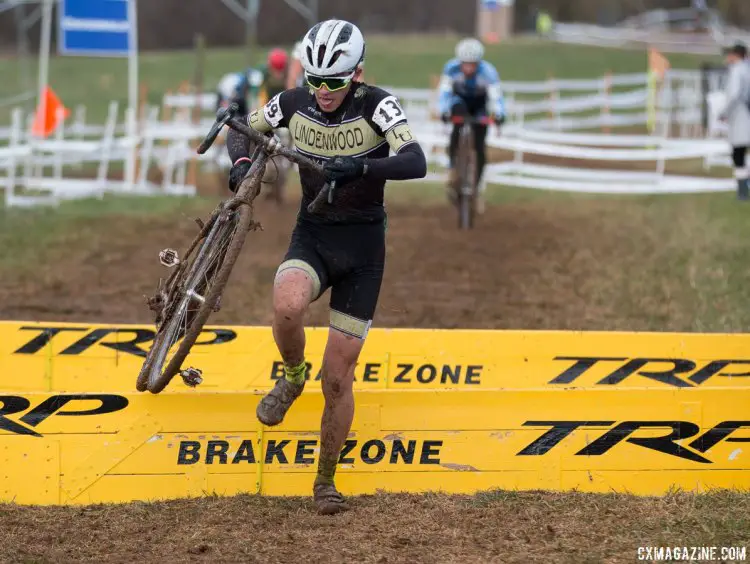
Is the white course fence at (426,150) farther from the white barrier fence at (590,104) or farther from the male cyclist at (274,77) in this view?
the male cyclist at (274,77)

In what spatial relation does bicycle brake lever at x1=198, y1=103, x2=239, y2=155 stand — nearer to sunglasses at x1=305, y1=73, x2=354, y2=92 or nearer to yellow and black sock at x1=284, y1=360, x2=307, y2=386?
sunglasses at x1=305, y1=73, x2=354, y2=92

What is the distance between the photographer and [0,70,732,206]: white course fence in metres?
20.5

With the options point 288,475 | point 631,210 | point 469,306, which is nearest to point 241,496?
point 288,475

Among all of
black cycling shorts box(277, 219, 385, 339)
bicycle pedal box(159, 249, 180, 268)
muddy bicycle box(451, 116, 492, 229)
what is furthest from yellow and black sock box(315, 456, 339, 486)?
muddy bicycle box(451, 116, 492, 229)

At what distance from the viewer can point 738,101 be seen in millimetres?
19266

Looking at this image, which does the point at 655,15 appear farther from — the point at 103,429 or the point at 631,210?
the point at 103,429

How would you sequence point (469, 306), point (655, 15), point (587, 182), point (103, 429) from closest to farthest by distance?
point (103, 429) < point (469, 306) < point (587, 182) < point (655, 15)

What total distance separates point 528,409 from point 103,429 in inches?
87.6

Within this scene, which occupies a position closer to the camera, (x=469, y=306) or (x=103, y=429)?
(x=103, y=429)

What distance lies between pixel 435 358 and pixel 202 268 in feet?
8.35

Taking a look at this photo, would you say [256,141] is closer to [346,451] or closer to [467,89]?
[346,451]

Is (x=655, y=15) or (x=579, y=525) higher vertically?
(x=655, y=15)

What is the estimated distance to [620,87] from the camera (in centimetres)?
4484

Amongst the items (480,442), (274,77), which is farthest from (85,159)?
(480,442)
